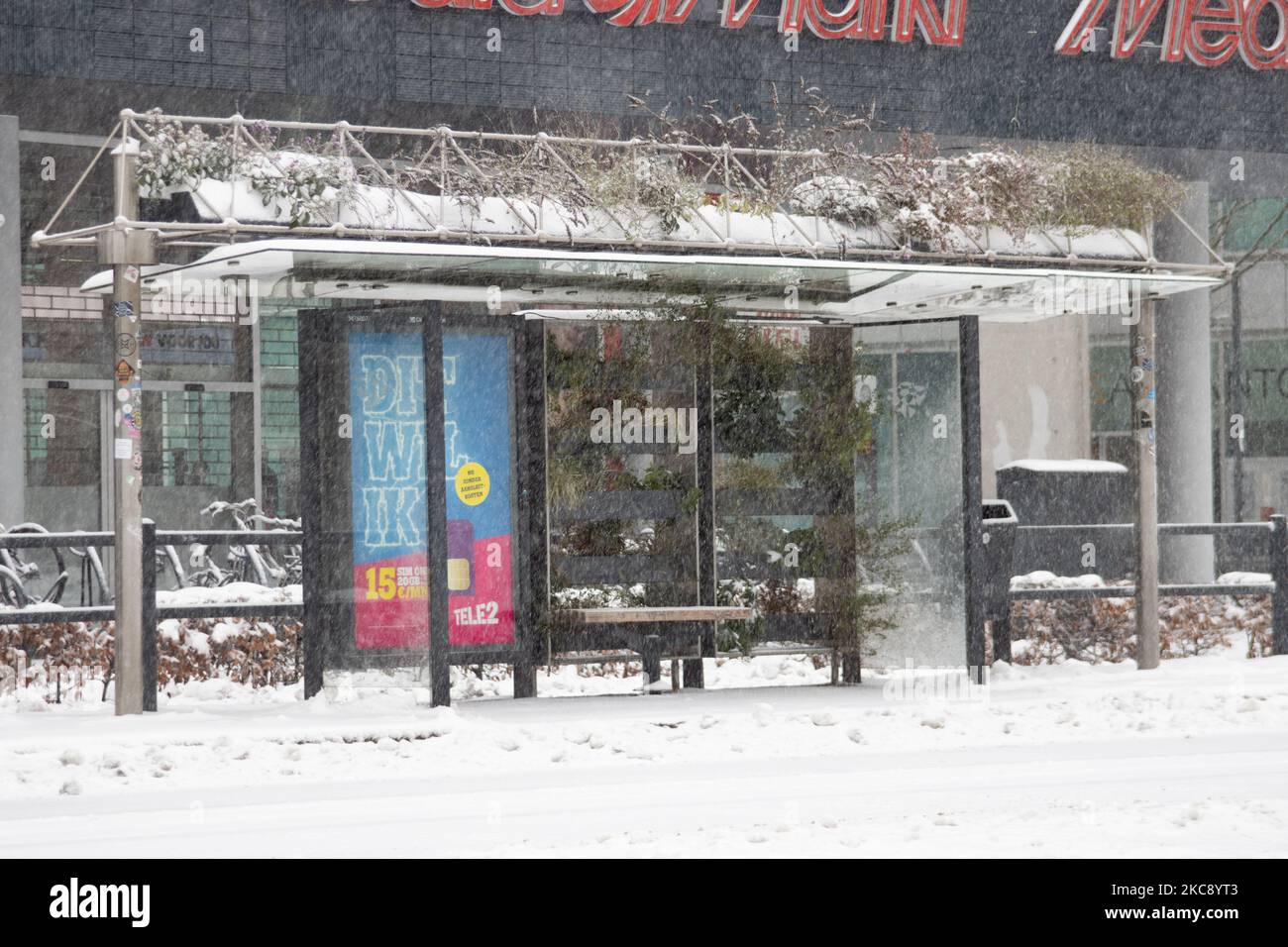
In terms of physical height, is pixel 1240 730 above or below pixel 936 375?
below

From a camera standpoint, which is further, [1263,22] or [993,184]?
[1263,22]

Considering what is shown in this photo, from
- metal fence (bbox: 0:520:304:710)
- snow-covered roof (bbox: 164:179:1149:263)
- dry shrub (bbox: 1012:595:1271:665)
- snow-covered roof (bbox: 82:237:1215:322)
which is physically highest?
snow-covered roof (bbox: 164:179:1149:263)

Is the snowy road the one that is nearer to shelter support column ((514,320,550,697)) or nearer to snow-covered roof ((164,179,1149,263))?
shelter support column ((514,320,550,697))

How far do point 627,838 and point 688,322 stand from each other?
598 centimetres

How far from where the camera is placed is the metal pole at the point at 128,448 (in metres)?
11.6

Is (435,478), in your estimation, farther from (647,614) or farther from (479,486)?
(647,614)

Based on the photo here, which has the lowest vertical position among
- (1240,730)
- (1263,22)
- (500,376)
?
(1240,730)

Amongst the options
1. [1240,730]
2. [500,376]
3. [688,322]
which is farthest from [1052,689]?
[500,376]

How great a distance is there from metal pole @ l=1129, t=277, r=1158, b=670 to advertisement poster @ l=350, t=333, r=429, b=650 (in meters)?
5.54

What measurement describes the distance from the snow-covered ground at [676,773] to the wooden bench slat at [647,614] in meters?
0.54

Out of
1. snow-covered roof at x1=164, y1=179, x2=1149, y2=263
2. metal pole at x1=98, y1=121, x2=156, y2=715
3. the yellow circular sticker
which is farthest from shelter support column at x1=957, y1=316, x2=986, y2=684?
metal pole at x1=98, y1=121, x2=156, y2=715

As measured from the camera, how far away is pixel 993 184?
1384cm

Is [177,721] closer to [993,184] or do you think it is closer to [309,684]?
[309,684]

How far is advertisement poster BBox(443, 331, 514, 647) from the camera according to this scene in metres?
12.6
